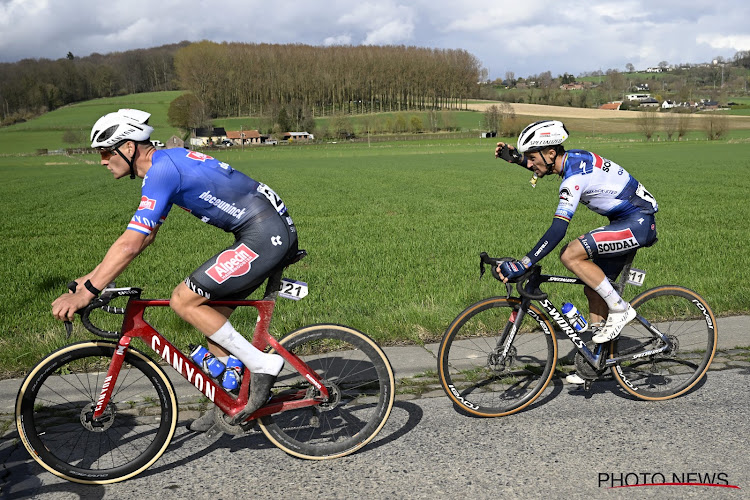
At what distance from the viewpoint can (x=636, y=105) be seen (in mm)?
164000

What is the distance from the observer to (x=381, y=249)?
13312 mm

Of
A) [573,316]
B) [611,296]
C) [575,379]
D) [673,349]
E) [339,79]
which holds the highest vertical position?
[339,79]

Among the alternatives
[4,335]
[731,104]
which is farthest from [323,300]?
[731,104]

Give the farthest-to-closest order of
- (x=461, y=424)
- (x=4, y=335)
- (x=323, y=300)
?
(x=323, y=300)
(x=4, y=335)
(x=461, y=424)

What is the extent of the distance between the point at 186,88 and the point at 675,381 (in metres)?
173

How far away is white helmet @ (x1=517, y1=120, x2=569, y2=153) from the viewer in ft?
15.8

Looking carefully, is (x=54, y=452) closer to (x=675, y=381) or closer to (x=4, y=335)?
(x=4, y=335)

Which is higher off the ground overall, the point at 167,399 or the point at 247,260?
the point at 247,260

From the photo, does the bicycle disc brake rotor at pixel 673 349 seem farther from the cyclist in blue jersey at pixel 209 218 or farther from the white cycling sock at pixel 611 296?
the cyclist in blue jersey at pixel 209 218

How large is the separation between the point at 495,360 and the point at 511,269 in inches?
30.5

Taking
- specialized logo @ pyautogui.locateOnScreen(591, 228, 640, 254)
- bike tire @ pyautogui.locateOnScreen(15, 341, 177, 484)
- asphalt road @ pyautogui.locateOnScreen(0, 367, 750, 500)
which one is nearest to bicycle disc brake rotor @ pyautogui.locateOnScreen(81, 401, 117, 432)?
bike tire @ pyautogui.locateOnScreen(15, 341, 177, 484)

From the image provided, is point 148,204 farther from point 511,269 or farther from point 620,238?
point 620,238

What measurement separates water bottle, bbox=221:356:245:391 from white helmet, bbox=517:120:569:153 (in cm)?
260

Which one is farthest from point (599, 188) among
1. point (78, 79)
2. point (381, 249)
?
point (78, 79)
